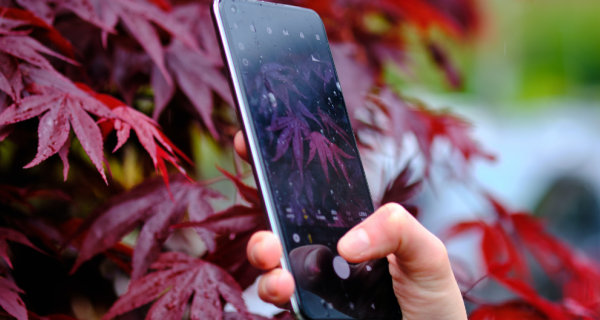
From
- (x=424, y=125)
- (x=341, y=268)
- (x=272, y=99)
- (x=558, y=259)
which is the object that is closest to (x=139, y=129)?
(x=272, y=99)

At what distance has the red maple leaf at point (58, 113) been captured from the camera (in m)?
0.33

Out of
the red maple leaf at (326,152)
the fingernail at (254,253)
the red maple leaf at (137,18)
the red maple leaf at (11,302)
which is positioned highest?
the red maple leaf at (137,18)

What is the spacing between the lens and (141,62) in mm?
517

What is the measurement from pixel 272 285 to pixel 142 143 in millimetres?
179

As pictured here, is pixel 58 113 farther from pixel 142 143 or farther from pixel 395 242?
pixel 395 242

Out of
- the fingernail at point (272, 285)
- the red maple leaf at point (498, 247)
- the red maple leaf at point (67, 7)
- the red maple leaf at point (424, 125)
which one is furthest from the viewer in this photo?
the red maple leaf at point (498, 247)

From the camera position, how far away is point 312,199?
393 millimetres

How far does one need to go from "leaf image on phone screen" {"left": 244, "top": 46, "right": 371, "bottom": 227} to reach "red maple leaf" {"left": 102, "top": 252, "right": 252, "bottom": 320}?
A: 0.30 feet

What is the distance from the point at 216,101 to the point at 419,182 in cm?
36

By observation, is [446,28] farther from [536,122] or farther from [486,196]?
[536,122]

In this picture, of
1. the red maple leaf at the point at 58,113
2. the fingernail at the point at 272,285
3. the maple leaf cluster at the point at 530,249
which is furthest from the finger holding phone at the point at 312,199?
the maple leaf cluster at the point at 530,249

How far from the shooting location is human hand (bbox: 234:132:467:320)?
313 millimetres

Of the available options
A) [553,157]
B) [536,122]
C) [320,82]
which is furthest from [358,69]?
[536,122]

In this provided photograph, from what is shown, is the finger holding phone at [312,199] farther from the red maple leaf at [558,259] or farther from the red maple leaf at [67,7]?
the red maple leaf at [558,259]
